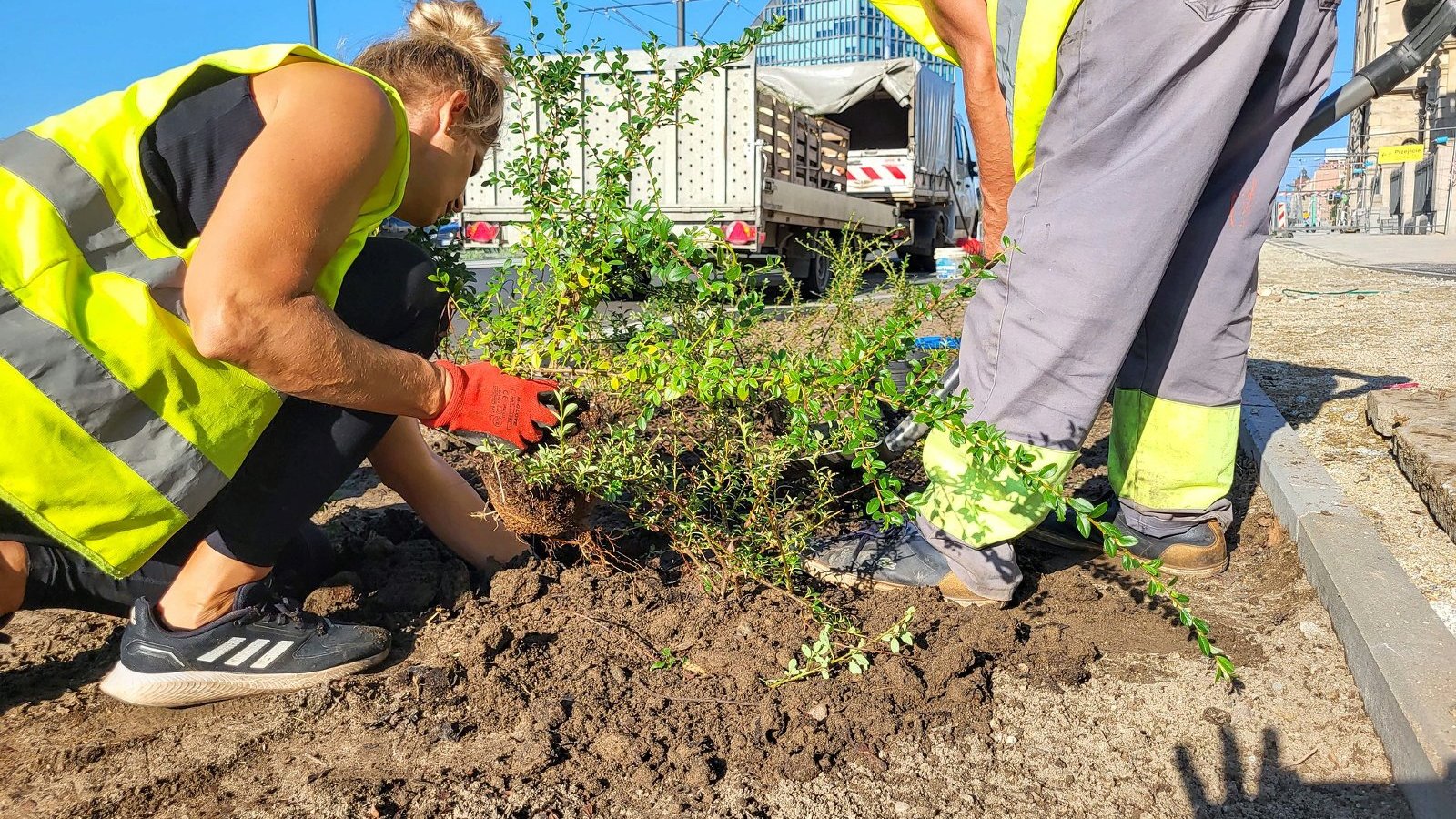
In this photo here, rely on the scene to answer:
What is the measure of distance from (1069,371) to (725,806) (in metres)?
1.14

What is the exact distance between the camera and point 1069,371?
2018 millimetres

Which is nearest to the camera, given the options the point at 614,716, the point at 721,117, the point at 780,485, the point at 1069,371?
the point at 614,716

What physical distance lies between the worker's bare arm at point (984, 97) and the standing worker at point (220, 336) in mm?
1070

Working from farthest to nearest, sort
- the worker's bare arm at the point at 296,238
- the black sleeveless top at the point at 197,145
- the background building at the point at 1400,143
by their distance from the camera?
the background building at the point at 1400,143, the black sleeveless top at the point at 197,145, the worker's bare arm at the point at 296,238

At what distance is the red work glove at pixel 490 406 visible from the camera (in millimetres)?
1790

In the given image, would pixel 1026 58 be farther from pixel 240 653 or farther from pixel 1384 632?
pixel 240 653

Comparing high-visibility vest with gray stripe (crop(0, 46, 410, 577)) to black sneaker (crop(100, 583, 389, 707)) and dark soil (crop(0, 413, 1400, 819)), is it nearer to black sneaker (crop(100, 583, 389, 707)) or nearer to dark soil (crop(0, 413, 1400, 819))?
black sneaker (crop(100, 583, 389, 707))

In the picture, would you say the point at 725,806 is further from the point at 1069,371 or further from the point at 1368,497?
the point at 1368,497

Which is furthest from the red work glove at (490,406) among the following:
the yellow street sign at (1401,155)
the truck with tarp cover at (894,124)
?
the yellow street sign at (1401,155)

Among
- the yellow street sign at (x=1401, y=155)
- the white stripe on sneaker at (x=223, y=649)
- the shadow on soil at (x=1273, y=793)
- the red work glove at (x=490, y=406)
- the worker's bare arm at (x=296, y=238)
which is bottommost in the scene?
the shadow on soil at (x=1273, y=793)

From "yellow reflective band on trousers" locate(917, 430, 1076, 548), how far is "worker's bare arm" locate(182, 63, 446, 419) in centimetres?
117

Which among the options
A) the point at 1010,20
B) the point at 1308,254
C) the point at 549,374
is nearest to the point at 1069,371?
the point at 1010,20

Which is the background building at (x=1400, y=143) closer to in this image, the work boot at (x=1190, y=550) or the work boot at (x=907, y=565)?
the work boot at (x=1190, y=550)

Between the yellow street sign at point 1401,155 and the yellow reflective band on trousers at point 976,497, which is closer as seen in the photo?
the yellow reflective band on trousers at point 976,497
